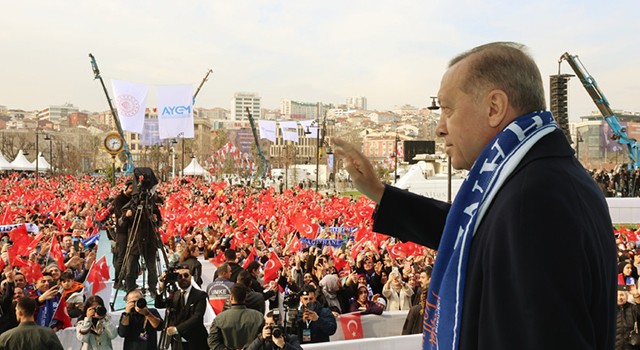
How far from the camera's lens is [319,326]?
770 cm

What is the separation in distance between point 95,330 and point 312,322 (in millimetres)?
2375

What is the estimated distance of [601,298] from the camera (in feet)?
4.60

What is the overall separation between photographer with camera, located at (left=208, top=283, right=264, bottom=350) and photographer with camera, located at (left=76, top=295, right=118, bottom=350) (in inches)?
45.2

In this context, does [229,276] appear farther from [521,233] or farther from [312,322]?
[521,233]

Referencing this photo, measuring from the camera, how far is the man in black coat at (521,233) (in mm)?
1319

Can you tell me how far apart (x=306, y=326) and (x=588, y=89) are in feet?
117

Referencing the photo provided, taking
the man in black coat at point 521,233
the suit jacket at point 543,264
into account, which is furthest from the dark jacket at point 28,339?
the suit jacket at point 543,264

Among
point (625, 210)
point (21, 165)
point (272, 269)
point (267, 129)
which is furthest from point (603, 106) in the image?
point (21, 165)

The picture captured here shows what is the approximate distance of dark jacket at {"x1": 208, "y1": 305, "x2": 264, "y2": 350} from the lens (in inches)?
269

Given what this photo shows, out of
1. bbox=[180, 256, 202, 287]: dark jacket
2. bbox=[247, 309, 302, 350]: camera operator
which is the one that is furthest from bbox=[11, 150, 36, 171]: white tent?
bbox=[247, 309, 302, 350]: camera operator

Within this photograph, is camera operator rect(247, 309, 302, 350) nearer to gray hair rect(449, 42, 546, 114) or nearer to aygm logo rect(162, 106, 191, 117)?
gray hair rect(449, 42, 546, 114)

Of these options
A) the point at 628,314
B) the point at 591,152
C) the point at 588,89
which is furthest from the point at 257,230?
the point at 591,152

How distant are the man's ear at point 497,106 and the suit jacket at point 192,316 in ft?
20.7

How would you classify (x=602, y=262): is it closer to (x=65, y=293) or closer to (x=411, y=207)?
(x=411, y=207)
